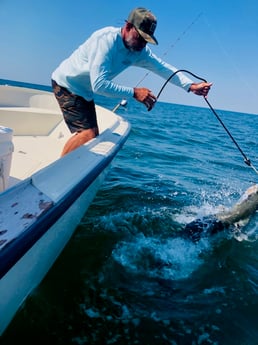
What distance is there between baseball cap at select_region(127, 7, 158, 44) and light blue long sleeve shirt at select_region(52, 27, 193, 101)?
7.5 inches

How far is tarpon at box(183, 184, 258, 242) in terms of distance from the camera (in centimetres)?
407

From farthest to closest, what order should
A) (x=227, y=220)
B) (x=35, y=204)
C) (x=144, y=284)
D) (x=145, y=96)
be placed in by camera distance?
(x=227, y=220) → (x=144, y=284) → (x=145, y=96) → (x=35, y=204)

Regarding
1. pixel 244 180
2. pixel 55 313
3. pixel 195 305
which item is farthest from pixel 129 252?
pixel 244 180


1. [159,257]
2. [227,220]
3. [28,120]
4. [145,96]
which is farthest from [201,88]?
[28,120]

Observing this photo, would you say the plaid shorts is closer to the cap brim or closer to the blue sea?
the cap brim

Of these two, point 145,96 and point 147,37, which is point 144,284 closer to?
point 145,96

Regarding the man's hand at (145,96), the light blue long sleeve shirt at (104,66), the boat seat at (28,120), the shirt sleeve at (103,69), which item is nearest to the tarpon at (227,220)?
the light blue long sleeve shirt at (104,66)

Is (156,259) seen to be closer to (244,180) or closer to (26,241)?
(26,241)

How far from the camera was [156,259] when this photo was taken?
3551 millimetres

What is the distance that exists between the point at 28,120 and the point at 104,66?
267 centimetres

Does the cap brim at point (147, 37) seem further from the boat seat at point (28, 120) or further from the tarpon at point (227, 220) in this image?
the boat seat at point (28, 120)

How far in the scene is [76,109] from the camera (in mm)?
3553

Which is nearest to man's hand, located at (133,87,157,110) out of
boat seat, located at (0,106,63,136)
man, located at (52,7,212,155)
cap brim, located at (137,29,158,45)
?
man, located at (52,7,212,155)

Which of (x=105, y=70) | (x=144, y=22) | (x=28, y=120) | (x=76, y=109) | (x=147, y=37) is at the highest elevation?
(x=144, y=22)
